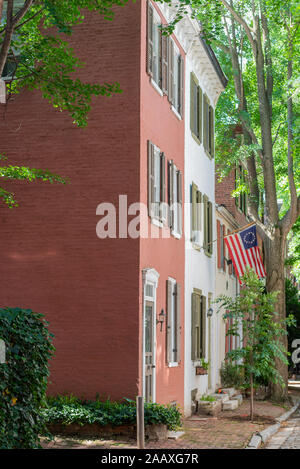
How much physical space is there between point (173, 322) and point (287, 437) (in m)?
3.61

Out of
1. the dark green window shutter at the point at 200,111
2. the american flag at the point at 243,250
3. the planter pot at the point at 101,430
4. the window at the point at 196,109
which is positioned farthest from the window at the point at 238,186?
the planter pot at the point at 101,430

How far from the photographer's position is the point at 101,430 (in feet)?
45.2

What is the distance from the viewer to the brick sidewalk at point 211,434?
42.9ft

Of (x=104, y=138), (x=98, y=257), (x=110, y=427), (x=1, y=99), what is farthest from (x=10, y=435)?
(x=1, y=99)

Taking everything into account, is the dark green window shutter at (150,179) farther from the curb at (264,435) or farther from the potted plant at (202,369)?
the potted plant at (202,369)

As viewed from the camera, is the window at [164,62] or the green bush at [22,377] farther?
the window at [164,62]

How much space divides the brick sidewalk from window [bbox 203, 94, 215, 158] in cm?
796

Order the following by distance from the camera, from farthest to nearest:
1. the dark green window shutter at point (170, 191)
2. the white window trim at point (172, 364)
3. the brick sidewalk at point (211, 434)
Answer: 1. the dark green window shutter at point (170, 191)
2. the white window trim at point (172, 364)
3. the brick sidewalk at point (211, 434)

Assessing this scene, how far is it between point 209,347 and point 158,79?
34.2ft

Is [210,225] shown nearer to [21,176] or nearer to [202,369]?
[202,369]

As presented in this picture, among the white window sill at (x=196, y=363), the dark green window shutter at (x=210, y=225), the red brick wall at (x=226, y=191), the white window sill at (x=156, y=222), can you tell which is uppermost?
the red brick wall at (x=226, y=191)

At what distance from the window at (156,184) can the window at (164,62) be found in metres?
1.55

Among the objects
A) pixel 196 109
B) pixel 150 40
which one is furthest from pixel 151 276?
pixel 196 109

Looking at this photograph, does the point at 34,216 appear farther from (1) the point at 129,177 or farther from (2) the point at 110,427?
(2) the point at 110,427
